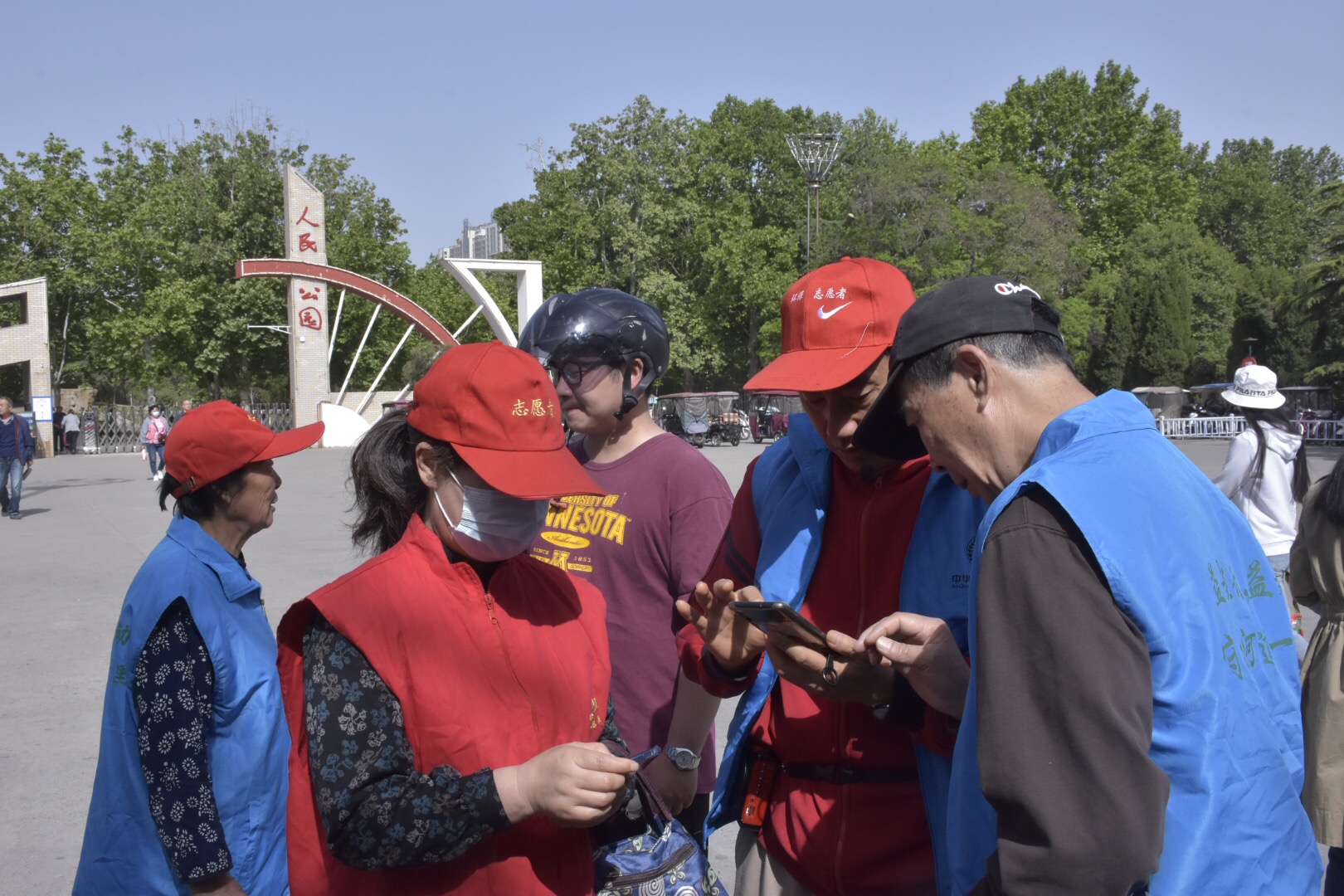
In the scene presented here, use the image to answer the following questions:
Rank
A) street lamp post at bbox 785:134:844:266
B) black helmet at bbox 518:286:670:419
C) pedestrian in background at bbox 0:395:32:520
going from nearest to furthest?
black helmet at bbox 518:286:670:419
pedestrian in background at bbox 0:395:32:520
street lamp post at bbox 785:134:844:266

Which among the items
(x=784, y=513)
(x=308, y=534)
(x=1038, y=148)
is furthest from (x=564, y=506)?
(x=1038, y=148)

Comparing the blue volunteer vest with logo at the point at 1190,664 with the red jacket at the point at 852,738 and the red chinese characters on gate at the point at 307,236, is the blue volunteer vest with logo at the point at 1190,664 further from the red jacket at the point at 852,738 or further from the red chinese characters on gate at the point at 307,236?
the red chinese characters on gate at the point at 307,236

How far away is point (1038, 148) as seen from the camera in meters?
56.4

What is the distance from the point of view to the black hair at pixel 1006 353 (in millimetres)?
1597

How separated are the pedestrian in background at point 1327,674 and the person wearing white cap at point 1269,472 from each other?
2.12m

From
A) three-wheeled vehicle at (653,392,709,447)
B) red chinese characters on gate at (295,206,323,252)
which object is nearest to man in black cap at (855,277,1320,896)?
three-wheeled vehicle at (653,392,709,447)

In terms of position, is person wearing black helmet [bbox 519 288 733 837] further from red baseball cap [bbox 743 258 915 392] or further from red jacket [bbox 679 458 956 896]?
red baseball cap [bbox 743 258 915 392]

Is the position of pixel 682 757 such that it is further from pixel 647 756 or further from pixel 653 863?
pixel 653 863

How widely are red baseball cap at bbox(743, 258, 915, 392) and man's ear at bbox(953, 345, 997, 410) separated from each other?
1.89 feet

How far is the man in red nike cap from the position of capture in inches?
80.7

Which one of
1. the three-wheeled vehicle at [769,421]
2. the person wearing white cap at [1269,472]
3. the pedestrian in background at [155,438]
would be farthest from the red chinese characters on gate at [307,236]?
the person wearing white cap at [1269,472]

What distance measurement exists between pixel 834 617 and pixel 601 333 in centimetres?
121

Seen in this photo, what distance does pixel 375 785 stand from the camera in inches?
67.1

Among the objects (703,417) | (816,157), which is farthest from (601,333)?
(816,157)
